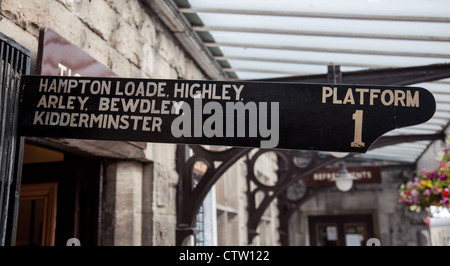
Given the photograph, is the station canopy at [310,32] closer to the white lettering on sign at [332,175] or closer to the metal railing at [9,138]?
the metal railing at [9,138]

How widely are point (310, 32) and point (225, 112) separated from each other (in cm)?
223

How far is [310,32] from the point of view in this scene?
11.0ft

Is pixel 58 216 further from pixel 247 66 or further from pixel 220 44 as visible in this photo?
pixel 247 66

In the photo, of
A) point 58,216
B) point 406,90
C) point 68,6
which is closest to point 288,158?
point 58,216

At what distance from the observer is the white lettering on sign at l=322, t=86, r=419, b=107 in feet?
4.28

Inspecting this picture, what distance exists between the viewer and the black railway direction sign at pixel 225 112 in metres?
1.30

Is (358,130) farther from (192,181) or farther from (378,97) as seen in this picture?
(192,181)

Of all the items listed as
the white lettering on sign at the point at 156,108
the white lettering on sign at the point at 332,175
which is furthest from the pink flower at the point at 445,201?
the white lettering on sign at the point at 332,175

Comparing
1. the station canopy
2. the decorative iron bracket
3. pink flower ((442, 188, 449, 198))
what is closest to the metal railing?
the station canopy

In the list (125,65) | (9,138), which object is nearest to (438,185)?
(125,65)

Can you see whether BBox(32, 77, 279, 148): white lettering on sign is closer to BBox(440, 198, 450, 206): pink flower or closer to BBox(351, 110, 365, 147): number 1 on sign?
BBox(351, 110, 365, 147): number 1 on sign

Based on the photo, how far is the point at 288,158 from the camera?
5.85 meters

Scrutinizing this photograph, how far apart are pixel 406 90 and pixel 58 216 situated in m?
2.10

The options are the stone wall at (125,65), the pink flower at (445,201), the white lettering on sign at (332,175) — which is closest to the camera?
the stone wall at (125,65)
